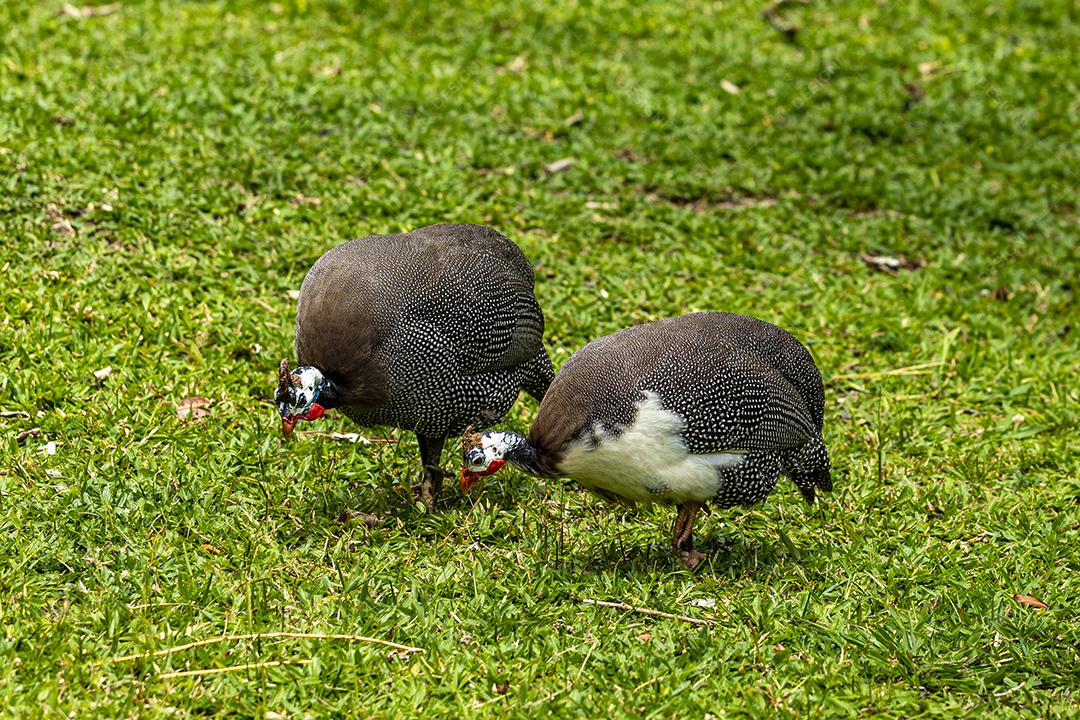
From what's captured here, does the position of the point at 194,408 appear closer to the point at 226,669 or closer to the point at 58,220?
the point at 58,220

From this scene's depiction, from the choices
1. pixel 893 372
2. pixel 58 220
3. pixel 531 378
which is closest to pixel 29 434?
pixel 58 220

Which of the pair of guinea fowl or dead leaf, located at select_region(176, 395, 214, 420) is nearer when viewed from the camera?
the pair of guinea fowl

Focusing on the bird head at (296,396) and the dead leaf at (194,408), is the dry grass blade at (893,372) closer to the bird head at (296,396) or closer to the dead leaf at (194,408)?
the bird head at (296,396)

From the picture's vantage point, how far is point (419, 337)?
4.81 metres

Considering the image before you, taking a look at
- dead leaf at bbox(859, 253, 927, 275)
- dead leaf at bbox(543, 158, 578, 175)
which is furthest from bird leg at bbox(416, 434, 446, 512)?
dead leaf at bbox(859, 253, 927, 275)

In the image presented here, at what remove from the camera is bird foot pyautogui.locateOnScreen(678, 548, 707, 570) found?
476cm

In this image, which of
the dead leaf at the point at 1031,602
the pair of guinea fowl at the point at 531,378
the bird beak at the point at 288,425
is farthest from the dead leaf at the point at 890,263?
the bird beak at the point at 288,425

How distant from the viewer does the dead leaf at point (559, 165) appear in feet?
25.7

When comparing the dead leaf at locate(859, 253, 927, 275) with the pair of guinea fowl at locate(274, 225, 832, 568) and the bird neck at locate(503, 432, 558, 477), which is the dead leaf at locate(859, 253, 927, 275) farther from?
the bird neck at locate(503, 432, 558, 477)

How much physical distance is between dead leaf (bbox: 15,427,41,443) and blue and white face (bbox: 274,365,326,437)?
1.21 meters

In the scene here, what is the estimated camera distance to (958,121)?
8953mm

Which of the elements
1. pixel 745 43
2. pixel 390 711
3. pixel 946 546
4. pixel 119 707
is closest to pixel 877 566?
pixel 946 546

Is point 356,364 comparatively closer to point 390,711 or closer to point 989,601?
point 390,711

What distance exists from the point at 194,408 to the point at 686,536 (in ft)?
7.03
